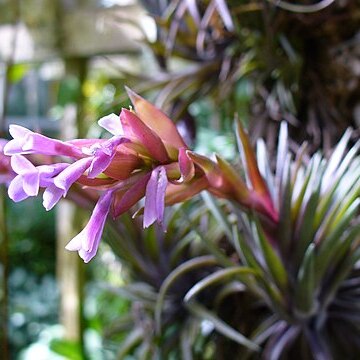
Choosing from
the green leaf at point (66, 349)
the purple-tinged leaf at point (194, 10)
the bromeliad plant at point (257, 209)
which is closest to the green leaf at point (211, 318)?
the bromeliad plant at point (257, 209)

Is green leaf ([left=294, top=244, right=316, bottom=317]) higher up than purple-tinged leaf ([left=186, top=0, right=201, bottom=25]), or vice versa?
purple-tinged leaf ([left=186, top=0, right=201, bottom=25])

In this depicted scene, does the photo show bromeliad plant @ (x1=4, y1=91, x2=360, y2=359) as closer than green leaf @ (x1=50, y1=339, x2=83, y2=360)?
Yes

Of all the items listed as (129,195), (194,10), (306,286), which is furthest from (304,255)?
(194,10)

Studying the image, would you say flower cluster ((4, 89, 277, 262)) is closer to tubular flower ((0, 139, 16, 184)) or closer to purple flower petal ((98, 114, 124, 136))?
purple flower petal ((98, 114, 124, 136))

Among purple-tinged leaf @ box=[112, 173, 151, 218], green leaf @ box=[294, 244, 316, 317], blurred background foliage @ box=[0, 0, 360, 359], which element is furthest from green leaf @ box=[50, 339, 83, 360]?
purple-tinged leaf @ box=[112, 173, 151, 218]

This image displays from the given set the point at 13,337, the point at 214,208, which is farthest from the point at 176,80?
the point at 13,337

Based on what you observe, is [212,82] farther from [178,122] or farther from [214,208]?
[214,208]

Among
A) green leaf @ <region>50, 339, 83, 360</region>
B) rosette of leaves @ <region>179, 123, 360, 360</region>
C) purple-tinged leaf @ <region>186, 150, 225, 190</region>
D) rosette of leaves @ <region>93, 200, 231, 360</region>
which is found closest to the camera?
purple-tinged leaf @ <region>186, 150, 225, 190</region>
